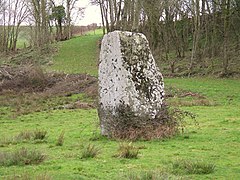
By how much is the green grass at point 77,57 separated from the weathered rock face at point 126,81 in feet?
115

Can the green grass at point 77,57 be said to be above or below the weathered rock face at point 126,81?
below

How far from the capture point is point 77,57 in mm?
68438

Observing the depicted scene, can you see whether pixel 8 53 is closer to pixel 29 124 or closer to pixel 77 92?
pixel 77 92

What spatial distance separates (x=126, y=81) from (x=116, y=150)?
3347mm

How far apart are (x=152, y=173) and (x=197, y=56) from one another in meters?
44.6

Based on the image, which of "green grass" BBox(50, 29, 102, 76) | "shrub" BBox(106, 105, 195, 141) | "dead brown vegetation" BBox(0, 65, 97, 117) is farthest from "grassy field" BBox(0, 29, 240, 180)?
"green grass" BBox(50, 29, 102, 76)

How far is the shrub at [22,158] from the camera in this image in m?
9.62

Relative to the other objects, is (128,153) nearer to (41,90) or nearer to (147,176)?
(147,176)

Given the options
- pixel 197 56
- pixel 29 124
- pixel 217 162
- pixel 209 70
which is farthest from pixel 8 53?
pixel 217 162

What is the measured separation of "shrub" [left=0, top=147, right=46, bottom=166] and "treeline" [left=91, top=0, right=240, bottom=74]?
33.1 meters

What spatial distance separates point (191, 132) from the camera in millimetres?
15164

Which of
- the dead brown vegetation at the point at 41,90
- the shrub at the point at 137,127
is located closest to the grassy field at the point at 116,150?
the shrub at the point at 137,127

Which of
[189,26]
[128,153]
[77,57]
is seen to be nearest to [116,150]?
[128,153]

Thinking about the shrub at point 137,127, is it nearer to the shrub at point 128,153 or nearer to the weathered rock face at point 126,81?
the weathered rock face at point 126,81
